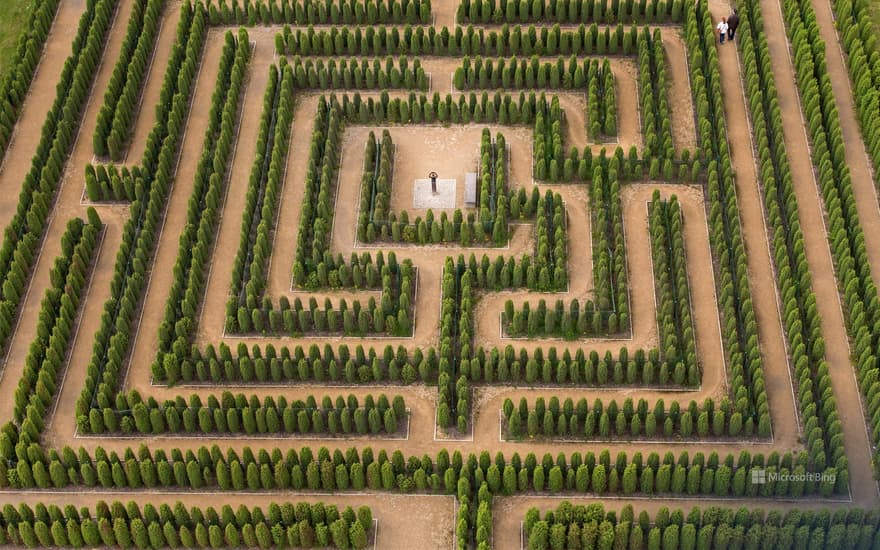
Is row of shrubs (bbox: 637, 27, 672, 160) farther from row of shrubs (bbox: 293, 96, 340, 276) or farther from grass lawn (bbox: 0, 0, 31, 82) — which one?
grass lawn (bbox: 0, 0, 31, 82)

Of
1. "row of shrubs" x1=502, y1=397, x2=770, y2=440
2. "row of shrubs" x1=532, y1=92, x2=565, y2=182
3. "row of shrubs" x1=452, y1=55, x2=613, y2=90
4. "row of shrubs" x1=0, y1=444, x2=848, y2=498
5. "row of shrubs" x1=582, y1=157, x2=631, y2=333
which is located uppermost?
"row of shrubs" x1=452, y1=55, x2=613, y2=90

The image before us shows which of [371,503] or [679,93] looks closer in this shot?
[371,503]

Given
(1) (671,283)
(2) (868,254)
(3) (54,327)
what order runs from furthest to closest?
(2) (868,254)
(1) (671,283)
(3) (54,327)

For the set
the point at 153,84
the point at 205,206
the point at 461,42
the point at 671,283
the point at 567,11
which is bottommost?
the point at 671,283

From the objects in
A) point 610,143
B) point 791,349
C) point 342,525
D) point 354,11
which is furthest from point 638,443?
point 354,11

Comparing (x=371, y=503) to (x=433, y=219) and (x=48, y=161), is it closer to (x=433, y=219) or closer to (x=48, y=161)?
(x=433, y=219)

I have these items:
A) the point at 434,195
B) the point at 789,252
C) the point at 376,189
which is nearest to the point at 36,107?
the point at 376,189

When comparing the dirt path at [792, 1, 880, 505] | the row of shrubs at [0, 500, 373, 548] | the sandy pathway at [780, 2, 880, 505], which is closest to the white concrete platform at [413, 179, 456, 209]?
the sandy pathway at [780, 2, 880, 505]

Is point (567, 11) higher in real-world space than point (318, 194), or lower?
higher
